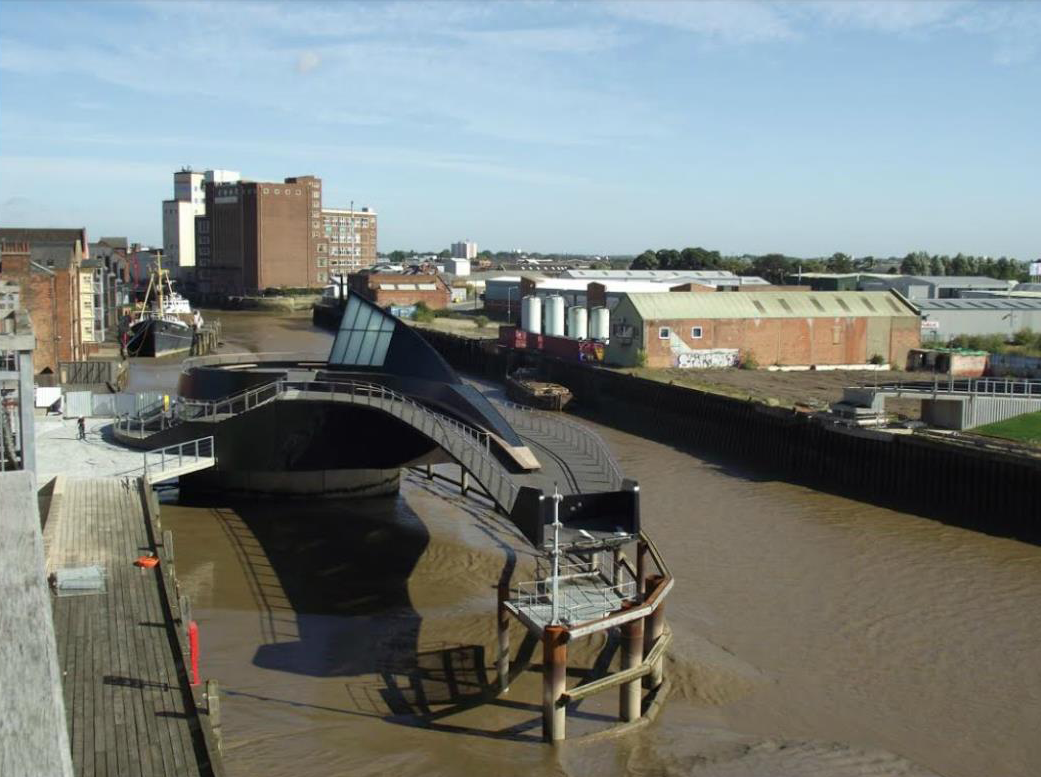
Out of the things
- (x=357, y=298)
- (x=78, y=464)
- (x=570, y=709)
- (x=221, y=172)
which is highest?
(x=221, y=172)

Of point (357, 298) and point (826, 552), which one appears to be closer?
point (826, 552)

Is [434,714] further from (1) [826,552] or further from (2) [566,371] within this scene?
(2) [566,371]

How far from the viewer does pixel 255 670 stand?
17.8 m

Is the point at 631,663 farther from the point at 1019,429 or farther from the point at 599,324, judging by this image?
the point at 599,324

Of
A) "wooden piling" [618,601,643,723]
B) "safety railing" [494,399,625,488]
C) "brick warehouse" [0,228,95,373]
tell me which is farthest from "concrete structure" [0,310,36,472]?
"brick warehouse" [0,228,95,373]

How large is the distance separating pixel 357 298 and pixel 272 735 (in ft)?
63.6

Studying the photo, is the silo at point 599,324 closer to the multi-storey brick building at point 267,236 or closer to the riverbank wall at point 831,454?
the riverbank wall at point 831,454

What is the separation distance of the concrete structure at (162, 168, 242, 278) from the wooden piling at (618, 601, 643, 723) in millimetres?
162902

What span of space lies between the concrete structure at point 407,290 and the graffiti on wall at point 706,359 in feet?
184

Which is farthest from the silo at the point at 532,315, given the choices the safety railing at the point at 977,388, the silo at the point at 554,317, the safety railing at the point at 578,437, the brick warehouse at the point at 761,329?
the safety railing at the point at 578,437

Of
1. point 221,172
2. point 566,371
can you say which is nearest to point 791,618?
point 566,371

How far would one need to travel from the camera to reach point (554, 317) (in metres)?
65.9

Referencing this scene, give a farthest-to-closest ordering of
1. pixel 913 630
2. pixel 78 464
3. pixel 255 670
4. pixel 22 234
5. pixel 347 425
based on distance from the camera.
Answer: pixel 22 234 → pixel 347 425 → pixel 78 464 → pixel 913 630 → pixel 255 670

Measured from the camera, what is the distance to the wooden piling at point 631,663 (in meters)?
16.1
